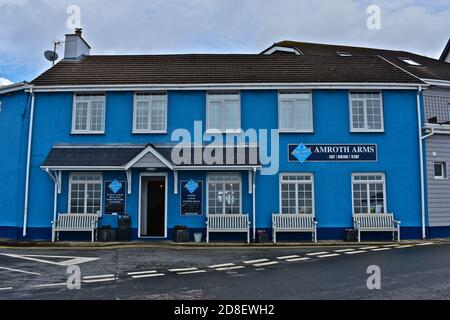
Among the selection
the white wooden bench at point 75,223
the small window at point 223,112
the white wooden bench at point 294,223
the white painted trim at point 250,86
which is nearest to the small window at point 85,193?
the white wooden bench at point 75,223

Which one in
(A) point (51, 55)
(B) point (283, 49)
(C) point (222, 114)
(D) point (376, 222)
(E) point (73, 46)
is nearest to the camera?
(D) point (376, 222)

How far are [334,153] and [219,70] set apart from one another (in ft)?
19.8

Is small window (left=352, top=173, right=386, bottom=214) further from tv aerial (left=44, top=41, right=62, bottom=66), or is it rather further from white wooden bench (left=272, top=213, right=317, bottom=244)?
tv aerial (left=44, top=41, right=62, bottom=66)

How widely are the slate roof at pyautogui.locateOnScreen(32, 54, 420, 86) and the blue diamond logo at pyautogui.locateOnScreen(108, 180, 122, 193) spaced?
4005 millimetres

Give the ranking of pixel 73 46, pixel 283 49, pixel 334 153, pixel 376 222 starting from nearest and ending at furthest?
1. pixel 376 222
2. pixel 334 153
3. pixel 73 46
4. pixel 283 49

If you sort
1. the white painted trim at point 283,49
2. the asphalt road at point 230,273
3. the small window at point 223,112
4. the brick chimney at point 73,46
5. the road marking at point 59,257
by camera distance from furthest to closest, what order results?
the white painted trim at point 283,49 → the brick chimney at point 73,46 → the small window at point 223,112 → the road marking at point 59,257 → the asphalt road at point 230,273

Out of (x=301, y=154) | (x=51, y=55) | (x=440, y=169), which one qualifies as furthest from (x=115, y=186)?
(x=440, y=169)

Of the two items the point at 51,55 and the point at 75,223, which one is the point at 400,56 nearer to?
the point at 51,55

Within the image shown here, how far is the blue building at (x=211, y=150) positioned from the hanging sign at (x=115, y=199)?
4 cm

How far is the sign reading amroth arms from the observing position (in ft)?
50.8

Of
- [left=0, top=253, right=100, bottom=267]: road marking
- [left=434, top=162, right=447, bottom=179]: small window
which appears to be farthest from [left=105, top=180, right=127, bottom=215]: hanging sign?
[left=434, top=162, right=447, bottom=179]: small window

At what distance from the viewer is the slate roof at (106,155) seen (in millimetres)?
14844

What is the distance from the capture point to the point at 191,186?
15312 millimetres

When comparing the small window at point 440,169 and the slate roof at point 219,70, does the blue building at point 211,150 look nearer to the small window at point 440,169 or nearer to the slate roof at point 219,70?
the slate roof at point 219,70
